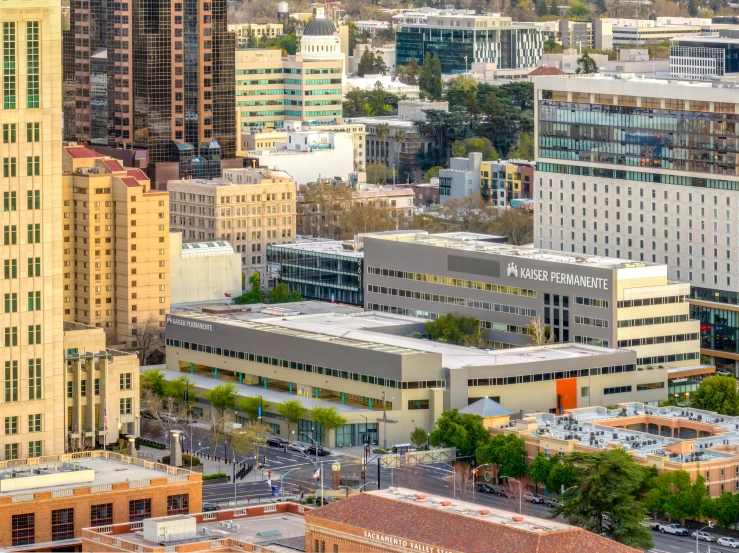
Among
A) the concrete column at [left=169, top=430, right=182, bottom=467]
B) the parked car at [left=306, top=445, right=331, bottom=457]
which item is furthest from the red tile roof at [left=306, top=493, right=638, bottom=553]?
the parked car at [left=306, top=445, right=331, bottom=457]

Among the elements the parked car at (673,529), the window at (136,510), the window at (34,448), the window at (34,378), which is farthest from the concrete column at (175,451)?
the parked car at (673,529)

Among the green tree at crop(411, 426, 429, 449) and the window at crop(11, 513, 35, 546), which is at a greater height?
the window at crop(11, 513, 35, 546)

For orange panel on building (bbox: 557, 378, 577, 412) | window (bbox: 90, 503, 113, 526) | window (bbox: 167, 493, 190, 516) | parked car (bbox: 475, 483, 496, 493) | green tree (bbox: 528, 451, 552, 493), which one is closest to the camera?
window (bbox: 90, 503, 113, 526)

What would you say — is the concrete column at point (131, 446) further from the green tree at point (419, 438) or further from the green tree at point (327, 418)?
the green tree at point (419, 438)

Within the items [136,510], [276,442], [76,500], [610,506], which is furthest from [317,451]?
[76,500]

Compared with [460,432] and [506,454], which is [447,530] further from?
[460,432]

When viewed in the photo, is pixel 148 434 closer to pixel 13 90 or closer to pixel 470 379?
pixel 470 379

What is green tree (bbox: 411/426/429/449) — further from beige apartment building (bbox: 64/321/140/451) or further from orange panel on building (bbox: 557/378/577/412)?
beige apartment building (bbox: 64/321/140/451)
